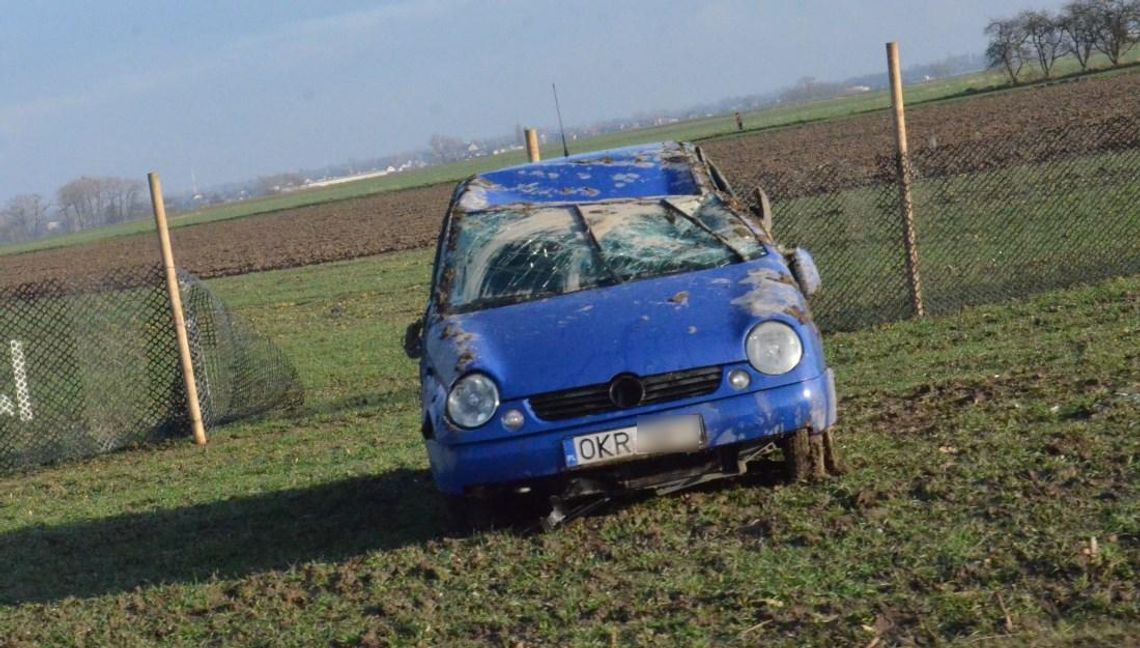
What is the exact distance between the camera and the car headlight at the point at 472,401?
6.02m

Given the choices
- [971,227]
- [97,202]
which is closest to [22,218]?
[97,202]

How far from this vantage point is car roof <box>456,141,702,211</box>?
759 cm

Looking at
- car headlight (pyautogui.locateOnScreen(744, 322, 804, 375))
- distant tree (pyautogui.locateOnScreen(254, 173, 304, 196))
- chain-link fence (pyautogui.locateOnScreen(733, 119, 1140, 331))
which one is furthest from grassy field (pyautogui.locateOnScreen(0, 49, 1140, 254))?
distant tree (pyautogui.locateOnScreen(254, 173, 304, 196))

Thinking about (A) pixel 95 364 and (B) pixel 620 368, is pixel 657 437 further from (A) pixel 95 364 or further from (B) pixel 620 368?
(A) pixel 95 364

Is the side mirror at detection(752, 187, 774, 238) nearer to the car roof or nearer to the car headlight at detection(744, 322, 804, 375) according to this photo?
the car roof

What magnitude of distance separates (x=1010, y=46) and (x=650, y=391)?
254ft

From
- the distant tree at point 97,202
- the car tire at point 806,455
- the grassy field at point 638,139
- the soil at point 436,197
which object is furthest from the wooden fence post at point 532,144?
the distant tree at point 97,202

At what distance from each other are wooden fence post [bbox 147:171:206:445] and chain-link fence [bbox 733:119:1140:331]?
506 cm

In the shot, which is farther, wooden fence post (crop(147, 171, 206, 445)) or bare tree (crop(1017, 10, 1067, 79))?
bare tree (crop(1017, 10, 1067, 79))

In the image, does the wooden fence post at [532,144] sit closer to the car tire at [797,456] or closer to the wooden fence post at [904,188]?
the wooden fence post at [904,188]

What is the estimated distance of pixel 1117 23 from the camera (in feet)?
236

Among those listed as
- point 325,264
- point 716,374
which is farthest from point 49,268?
point 716,374

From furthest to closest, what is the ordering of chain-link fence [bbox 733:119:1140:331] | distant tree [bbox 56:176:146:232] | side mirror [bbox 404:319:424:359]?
distant tree [bbox 56:176:146:232], chain-link fence [bbox 733:119:1140:331], side mirror [bbox 404:319:424:359]

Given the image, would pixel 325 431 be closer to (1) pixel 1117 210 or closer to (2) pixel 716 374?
(2) pixel 716 374
